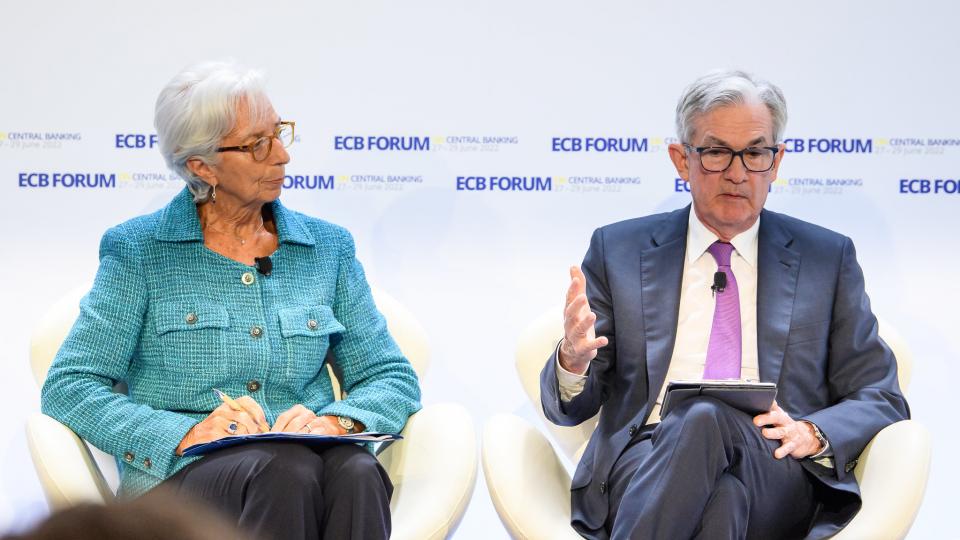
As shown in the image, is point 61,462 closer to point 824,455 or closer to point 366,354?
point 366,354

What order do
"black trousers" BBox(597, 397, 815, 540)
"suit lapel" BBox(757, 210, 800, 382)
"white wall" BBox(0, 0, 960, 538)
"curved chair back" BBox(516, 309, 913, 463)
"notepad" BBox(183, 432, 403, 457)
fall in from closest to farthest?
1. "black trousers" BBox(597, 397, 815, 540)
2. "notepad" BBox(183, 432, 403, 457)
3. "suit lapel" BBox(757, 210, 800, 382)
4. "curved chair back" BBox(516, 309, 913, 463)
5. "white wall" BBox(0, 0, 960, 538)

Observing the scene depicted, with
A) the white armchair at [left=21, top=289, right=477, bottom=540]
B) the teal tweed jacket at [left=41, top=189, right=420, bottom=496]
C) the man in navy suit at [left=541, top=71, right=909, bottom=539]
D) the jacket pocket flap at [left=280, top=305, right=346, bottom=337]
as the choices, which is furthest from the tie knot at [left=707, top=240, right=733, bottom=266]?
the jacket pocket flap at [left=280, top=305, right=346, bottom=337]

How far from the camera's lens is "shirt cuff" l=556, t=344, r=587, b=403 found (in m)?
3.10

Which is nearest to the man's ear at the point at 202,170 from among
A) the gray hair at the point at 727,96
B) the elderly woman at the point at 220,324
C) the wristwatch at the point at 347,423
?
the elderly woman at the point at 220,324

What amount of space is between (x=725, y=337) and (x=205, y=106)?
1520 mm

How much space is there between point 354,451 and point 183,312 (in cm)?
62

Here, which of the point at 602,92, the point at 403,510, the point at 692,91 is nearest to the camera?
the point at 403,510

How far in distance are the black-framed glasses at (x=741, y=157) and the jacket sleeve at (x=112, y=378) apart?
60.3 inches

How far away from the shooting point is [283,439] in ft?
9.21

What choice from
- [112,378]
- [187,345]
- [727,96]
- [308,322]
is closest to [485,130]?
[727,96]

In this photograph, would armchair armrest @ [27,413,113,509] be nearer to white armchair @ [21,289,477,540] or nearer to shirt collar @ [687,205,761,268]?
white armchair @ [21,289,477,540]

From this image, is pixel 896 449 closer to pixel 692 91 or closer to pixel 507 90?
pixel 692 91

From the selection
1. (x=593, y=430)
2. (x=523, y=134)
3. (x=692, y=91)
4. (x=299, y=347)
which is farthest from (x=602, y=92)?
(x=299, y=347)

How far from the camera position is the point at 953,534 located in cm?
448
